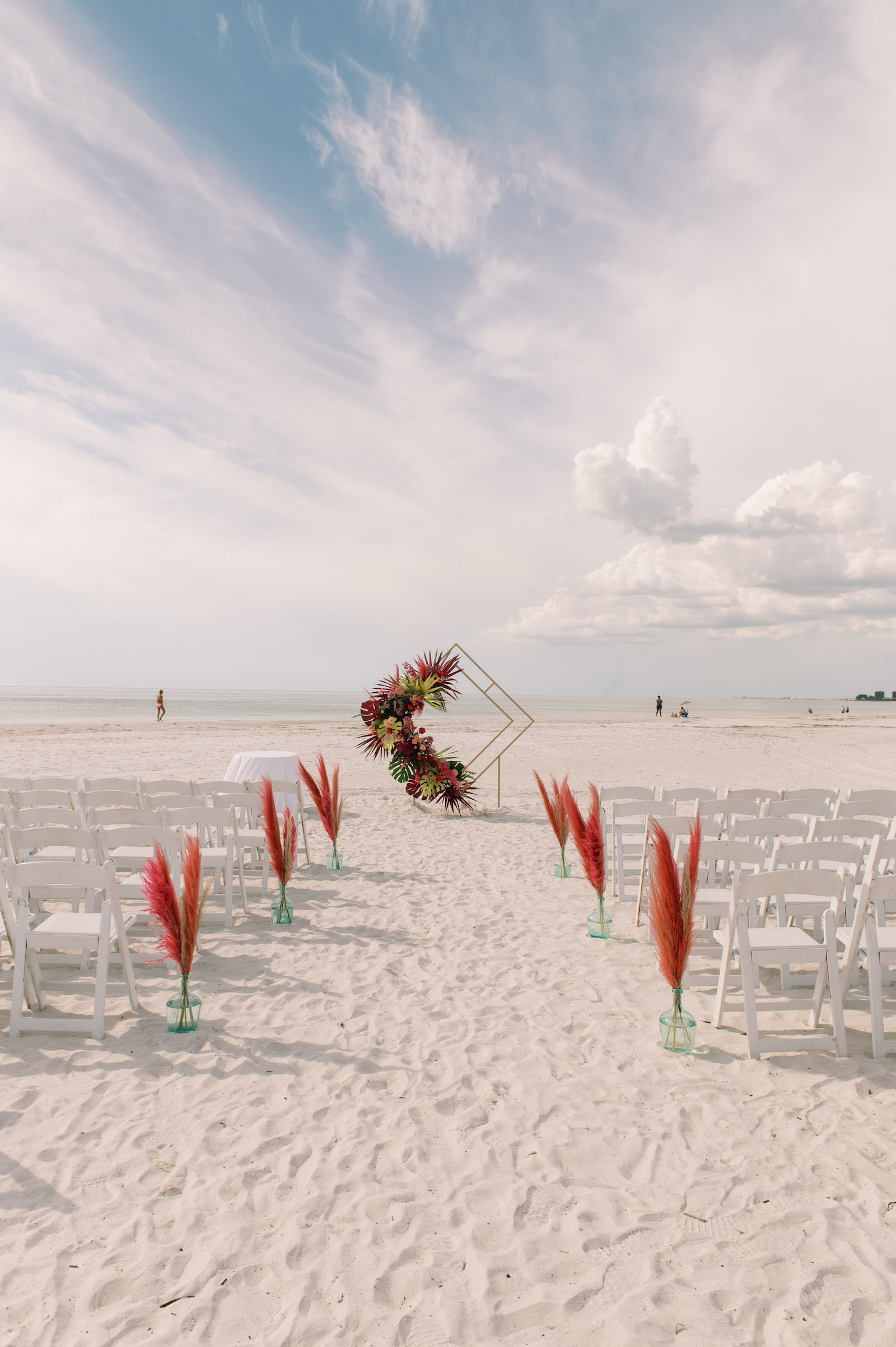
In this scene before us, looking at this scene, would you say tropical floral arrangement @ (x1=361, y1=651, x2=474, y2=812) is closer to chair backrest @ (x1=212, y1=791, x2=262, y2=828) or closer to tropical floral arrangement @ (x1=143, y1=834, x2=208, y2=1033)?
chair backrest @ (x1=212, y1=791, x2=262, y2=828)

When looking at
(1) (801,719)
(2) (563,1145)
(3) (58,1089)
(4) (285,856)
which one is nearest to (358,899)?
(4) (285,856)

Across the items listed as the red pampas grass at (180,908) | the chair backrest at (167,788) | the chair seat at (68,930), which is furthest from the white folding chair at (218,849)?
the red pampas grass at (180,908)

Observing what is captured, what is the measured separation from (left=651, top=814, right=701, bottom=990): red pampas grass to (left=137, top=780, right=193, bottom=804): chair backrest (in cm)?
491

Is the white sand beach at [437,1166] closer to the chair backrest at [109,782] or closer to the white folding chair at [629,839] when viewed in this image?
the white folding chair at [629,839]

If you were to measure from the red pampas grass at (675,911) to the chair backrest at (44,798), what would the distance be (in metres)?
5.29

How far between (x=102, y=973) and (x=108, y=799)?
2.88 m

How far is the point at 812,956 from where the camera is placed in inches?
145

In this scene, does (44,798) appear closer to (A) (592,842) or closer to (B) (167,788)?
(B) (167,788)

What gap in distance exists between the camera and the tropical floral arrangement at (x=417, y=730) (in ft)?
35.9

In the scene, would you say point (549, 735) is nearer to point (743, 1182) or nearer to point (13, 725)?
point (13, 725)

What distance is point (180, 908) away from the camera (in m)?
3.76

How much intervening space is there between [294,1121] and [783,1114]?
2.22 metres

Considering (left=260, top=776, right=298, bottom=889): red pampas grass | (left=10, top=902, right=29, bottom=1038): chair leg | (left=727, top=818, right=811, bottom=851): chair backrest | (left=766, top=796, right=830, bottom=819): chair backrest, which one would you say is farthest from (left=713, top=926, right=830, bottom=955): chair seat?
(left=10, top=902, right=29, bottom=1038): chair leg

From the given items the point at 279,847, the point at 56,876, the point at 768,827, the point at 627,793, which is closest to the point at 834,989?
the point at 768,827
